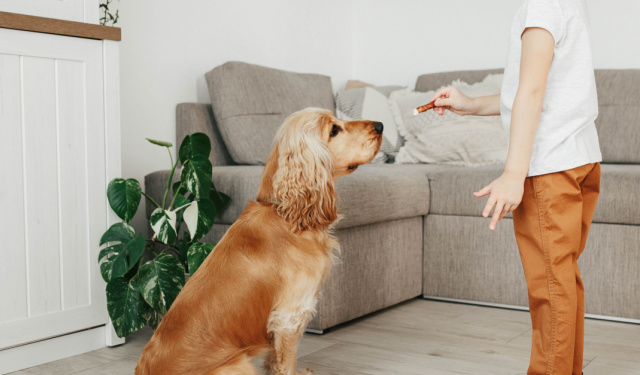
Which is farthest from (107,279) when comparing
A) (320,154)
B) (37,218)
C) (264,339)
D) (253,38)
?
(253,38)

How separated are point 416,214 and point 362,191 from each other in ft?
1.69

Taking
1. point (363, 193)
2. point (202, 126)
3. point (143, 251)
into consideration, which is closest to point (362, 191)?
point (363, 193)

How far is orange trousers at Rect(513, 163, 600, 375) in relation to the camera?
1528 mm

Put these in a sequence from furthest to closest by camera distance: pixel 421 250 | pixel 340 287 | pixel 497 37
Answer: pixel 497 37 → pixel 421 250 → pixel 340 287

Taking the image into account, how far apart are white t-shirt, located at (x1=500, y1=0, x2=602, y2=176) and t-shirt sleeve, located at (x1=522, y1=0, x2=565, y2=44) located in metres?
0.01

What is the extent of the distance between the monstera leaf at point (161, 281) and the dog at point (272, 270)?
53cm

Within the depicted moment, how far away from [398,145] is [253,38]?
39.2 inches

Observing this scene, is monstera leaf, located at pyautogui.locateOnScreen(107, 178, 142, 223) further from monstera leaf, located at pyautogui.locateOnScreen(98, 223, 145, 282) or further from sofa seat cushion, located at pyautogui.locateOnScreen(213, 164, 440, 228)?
sofa seat cushion, located at pyautogui.locateOnScreen(213, 164, 440, 228)

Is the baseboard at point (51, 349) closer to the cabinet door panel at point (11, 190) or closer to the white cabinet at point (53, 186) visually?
the white cabinet at point (53, 186)

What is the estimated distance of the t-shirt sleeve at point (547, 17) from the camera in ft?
4.86

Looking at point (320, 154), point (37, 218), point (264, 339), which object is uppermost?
point (320, 154)

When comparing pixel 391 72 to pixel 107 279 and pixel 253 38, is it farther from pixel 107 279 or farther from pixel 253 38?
pixel 107 279

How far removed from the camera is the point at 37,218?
7.18 ft

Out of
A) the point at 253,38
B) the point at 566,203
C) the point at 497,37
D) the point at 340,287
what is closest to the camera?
the point at 566,203
